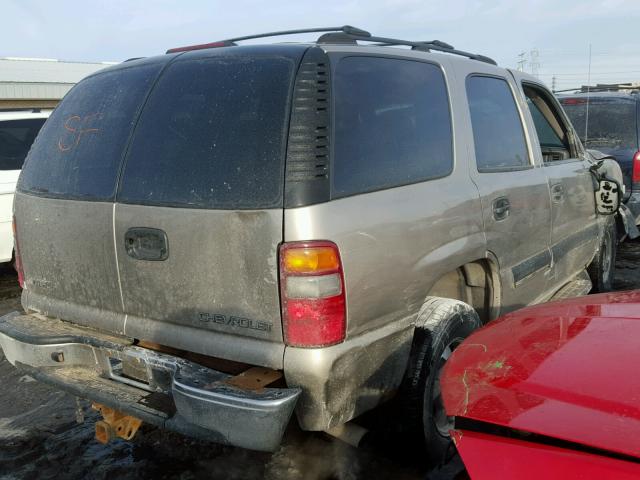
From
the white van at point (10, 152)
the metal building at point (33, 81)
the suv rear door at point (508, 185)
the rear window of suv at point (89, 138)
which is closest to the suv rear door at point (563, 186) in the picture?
the suv rear door at point (508, 185)

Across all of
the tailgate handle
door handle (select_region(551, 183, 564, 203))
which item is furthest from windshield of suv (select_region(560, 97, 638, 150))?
the tailgate handle

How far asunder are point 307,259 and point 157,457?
167 cm

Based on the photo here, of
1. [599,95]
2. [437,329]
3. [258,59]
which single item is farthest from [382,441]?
[599,95]

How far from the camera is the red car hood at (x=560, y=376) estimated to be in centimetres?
146

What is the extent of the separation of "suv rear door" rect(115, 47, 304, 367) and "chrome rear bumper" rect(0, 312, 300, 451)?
0.43ft

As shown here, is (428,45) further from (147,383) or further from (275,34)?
(147,383)

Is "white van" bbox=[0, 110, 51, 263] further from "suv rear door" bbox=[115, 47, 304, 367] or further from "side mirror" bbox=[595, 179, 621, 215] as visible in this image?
"side mirror" bbox=[595, 179, 621, 215]

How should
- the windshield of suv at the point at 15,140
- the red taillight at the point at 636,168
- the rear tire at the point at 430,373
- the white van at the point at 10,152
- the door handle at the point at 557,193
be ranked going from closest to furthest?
the rear tire at the point at 430,373, the door handle at the point at 557,193, the white van at the point at 10,152, the windshield of suv at the point at 15,140, the red taillight at the point at 636,168

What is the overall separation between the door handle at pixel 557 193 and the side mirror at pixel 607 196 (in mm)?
912

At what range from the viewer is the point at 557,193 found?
4.19 meters

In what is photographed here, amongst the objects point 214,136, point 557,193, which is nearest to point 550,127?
point 557,193

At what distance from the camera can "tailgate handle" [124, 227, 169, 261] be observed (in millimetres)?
2584

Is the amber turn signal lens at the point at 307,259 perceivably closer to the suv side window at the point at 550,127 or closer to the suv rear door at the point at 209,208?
the suv rear door at the point at 209,208

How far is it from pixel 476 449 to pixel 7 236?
6.22 meters
